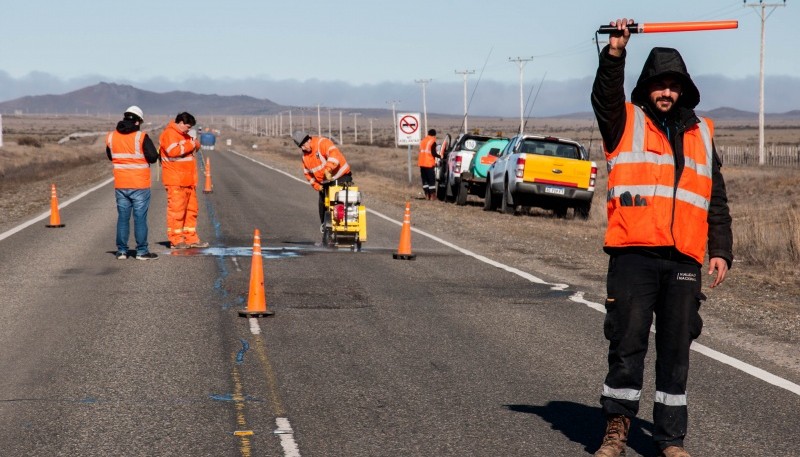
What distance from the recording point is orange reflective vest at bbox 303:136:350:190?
1605 cm

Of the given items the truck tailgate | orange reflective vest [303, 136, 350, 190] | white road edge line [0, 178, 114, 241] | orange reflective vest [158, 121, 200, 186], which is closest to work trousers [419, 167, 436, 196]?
the truck tailgate

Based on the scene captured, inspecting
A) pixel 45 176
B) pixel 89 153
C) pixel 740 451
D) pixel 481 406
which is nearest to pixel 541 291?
pixel 481 406

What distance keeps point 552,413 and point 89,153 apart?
A: 70.4m

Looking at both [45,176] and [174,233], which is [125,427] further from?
[45,176]

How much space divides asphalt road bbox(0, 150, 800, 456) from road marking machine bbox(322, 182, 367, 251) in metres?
1.55

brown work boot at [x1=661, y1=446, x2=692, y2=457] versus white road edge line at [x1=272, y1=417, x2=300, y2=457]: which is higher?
brown work boot at [x1=661, y1=446, x2=692, y2=457]

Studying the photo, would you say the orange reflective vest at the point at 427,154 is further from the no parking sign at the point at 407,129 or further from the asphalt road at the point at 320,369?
the asphalt road at the point at 320,369

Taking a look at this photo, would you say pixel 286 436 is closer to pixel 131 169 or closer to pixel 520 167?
pixel 131 169

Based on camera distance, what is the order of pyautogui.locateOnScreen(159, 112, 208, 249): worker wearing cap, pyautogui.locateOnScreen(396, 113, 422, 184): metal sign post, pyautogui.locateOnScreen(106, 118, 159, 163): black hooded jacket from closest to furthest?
pyautogui.locateOnScreen(106, 118, 159, 163): black hooded jacket < pyautogui.locateOnScreen(159, 112, 208, 249): worker wearing cap < pyautogui.locateOnScreen(396, 113, 422, 184): metal sign post

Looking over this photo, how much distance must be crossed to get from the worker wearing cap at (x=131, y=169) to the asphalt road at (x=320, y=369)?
679mm

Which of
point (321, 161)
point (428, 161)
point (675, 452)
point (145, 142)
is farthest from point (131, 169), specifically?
point (428, 161)

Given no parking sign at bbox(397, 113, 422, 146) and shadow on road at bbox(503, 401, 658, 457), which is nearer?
shadow on road at bbox(503, 401, 658, 457)

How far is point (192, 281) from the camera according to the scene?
13156 mm

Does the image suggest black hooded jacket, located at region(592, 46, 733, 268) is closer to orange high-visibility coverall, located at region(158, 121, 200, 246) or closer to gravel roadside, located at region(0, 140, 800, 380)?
gravel roadside, located at region(0, 140, 800, 380)
